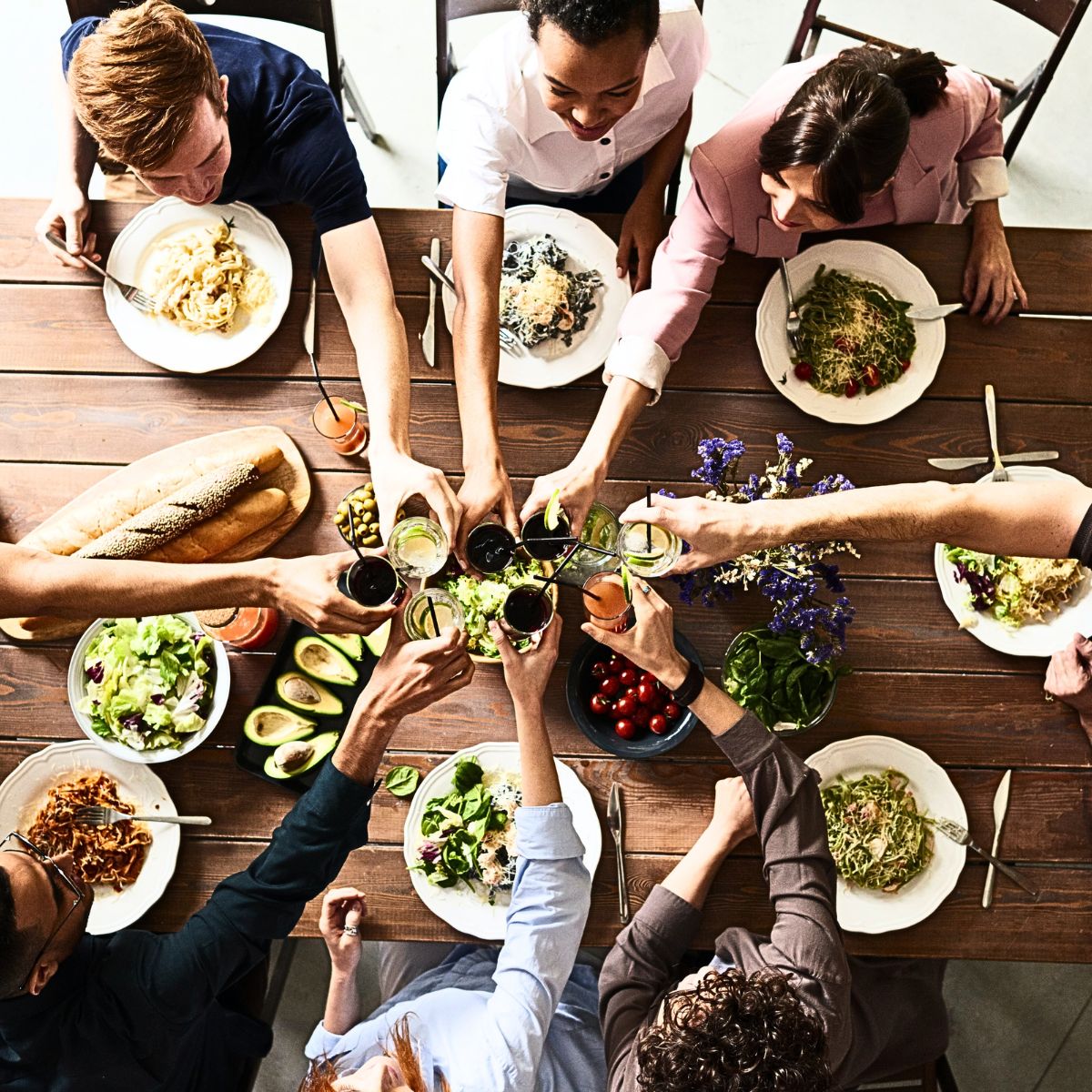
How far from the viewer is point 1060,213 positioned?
11.8ft

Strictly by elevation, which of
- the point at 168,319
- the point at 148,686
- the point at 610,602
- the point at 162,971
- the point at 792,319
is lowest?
the point at 162,971

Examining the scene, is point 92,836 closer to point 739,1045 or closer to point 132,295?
point 132,295

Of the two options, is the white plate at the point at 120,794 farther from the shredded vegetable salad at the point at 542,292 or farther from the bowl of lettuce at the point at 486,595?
the shredded vegetable salad at the point at 542,292

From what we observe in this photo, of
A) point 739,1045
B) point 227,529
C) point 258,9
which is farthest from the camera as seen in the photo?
point 258,9

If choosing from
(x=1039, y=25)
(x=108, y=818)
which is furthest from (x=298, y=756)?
(x=1039, y=25)

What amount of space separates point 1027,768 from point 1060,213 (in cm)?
258

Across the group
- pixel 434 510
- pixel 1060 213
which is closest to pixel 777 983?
pixel 434 510

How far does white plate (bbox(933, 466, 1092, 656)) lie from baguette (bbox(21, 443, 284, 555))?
154cm

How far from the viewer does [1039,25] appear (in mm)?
2758

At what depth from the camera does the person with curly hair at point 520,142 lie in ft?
6.05

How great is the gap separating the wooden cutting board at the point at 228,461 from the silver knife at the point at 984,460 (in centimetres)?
145

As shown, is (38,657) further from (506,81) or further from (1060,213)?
(1060,213)

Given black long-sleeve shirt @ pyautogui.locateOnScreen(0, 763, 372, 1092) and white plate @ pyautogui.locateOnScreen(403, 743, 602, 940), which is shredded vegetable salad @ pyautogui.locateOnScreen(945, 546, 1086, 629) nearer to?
white plate @ pyautogui.locateOnScreen(403, 743, 602, 940)

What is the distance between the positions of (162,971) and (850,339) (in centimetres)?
197
